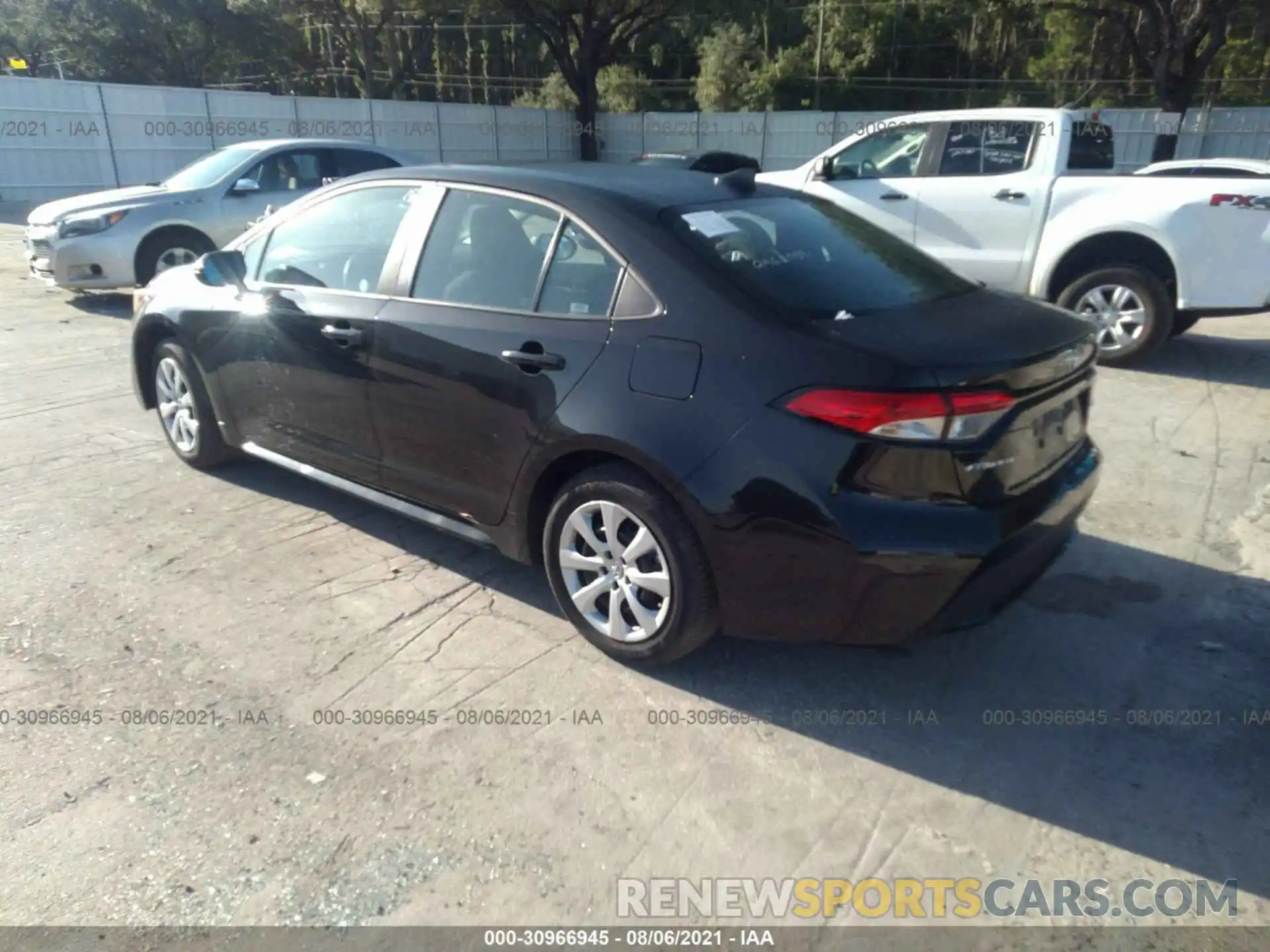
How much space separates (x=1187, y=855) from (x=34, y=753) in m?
Result: 3.46

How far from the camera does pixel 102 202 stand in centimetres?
992

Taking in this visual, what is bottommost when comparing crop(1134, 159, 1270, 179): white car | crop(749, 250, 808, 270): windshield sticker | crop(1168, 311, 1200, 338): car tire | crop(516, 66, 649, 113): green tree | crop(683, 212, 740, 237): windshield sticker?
crop(1168, 311, 1200, 338): car tire

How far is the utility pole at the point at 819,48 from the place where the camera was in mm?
41438

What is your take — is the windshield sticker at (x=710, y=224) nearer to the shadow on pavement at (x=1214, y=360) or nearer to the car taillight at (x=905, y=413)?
the car taillight at (x=905, y=413)

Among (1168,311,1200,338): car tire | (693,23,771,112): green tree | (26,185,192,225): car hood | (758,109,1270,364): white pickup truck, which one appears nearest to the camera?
(758,109,1270,364): white pickup truck

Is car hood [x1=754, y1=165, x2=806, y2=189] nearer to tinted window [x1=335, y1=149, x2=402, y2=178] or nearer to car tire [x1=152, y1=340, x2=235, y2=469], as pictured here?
tinted window [x1=335, y1=149, x2=402, y2=178]

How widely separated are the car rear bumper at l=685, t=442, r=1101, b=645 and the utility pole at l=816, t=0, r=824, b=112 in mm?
42218

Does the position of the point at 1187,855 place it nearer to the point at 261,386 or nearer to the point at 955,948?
the point at 955,948

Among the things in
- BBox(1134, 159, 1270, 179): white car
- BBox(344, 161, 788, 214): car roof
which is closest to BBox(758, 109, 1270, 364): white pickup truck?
BBox(1134, 159, 1270, 179): white car

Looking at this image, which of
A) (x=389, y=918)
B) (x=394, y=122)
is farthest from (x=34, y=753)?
(x=394, y=122)

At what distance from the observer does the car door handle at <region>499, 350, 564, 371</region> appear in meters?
3.31

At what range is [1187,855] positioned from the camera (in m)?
2.57

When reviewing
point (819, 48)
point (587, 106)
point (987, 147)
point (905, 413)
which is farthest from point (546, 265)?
point (819, 48)
